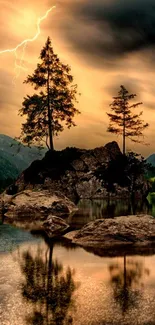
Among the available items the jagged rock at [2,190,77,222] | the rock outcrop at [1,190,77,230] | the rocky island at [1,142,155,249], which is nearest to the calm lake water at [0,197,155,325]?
the rocky island at [1,142,155,249]

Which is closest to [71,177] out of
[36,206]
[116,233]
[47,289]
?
[36,206]

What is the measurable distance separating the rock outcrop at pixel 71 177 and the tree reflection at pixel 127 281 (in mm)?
32275

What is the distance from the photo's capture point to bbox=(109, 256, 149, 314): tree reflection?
22.6 feet

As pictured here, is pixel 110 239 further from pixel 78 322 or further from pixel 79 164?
pixel 79 164

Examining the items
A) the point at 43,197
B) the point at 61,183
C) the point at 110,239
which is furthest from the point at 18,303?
the point at 61,183

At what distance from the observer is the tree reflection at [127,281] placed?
22.6ft

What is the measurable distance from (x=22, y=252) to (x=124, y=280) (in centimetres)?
415

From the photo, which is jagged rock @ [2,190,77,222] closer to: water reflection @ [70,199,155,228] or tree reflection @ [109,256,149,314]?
water reflection @ [70,199,155,228]

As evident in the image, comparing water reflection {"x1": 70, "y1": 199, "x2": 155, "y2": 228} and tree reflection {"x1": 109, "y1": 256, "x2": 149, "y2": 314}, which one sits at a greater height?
water reflection {"x1": 70, "y1": 199, "x2": 155, "y2": 228}

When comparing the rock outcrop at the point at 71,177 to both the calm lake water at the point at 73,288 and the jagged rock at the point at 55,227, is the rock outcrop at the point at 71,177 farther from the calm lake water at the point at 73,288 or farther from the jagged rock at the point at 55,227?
the calm lake water at the point at 73,288

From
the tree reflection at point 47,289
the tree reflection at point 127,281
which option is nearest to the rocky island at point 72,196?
the tree reflection at point 127,281

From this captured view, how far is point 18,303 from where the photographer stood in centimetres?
673

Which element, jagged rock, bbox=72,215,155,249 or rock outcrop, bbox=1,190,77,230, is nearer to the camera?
jagged rock, bbox=72,215,155,249

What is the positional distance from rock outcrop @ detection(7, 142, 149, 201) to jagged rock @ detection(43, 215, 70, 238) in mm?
24476
